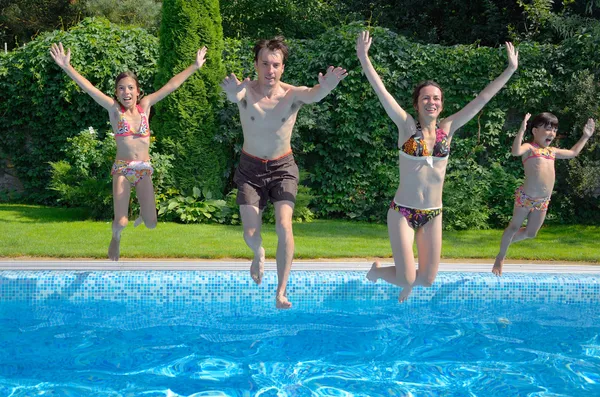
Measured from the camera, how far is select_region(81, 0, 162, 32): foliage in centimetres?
2084

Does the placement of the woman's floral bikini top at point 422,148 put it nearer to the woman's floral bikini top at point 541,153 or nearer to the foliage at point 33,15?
the woman's floral bikini top at point 541,153

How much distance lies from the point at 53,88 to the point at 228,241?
5503 mm

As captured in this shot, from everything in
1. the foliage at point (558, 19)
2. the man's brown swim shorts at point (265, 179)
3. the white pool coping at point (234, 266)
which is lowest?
the white pool coping at point (234, 266)

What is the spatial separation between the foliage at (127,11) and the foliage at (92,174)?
10.6m

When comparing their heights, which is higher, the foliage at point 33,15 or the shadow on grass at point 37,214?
the foliage at point 33,15

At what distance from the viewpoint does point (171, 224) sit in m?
11.0

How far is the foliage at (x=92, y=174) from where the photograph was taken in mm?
10859

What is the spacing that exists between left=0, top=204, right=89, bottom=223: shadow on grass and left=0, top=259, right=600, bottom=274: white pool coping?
128 inches

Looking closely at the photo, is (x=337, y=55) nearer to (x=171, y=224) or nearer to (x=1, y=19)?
(x=171, y=224)

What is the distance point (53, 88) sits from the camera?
12680 mm

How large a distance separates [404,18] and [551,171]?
1277 cm

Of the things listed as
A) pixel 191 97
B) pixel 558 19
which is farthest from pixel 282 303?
pixel 558 19

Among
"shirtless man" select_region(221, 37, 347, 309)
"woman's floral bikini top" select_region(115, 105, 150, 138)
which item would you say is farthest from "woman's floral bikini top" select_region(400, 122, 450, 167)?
"woman's floral bikini top" select_region(115, 105, 150, 138)

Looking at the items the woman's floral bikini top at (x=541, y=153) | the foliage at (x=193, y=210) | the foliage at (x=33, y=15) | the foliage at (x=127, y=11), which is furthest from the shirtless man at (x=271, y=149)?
the foliage at (x=33, y=15)
